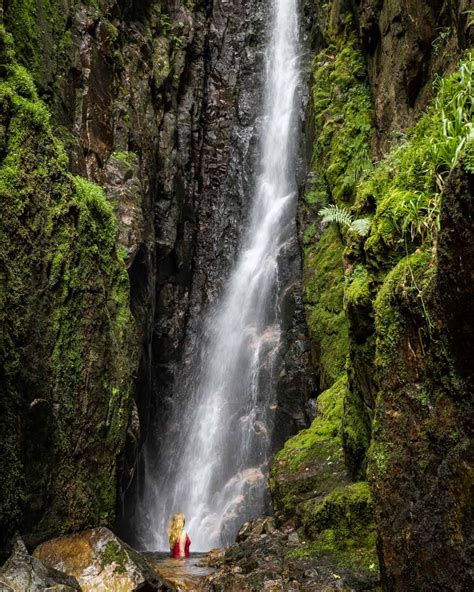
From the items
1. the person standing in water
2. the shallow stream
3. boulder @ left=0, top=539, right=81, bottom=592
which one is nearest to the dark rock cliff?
boulder @ left=0, top=539, right=81, bottom=592

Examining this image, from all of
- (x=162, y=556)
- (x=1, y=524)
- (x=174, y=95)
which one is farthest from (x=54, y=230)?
(x=174, y=95)

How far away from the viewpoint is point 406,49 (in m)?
9.78

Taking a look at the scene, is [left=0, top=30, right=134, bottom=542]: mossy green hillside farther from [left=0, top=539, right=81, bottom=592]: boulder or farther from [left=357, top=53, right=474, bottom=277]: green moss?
[left=357, top=53, right=474, bottom=277]: green moss

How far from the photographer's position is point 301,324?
15.5m

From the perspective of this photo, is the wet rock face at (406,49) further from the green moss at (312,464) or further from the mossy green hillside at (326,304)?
the green moss at (312,464)

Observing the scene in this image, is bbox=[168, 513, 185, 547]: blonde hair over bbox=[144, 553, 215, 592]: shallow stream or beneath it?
over

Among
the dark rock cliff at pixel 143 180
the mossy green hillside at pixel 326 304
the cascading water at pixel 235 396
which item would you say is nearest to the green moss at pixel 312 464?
the mossy green hillside at pixel 326 304

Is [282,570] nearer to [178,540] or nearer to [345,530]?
[345,530]

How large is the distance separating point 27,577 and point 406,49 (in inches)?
415

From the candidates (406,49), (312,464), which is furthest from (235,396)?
(406,49)

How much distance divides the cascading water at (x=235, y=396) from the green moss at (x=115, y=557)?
6435 mm

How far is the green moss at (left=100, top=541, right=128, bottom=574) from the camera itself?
6754 millimetres

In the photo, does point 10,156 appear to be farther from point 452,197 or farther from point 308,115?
point 308,115

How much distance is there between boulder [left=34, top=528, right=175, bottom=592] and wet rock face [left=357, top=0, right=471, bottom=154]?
27.2 ft
